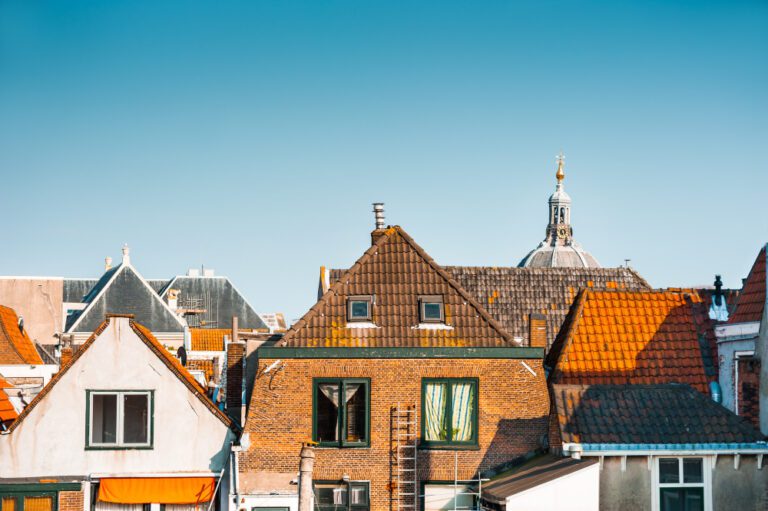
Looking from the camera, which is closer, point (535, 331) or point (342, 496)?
point (342, 496)

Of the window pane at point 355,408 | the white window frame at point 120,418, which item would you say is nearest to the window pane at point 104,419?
the white window frame at point 120,418

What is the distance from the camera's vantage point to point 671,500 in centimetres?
2370

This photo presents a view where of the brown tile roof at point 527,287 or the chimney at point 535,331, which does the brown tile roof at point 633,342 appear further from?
the brown tile roof at point 527,287

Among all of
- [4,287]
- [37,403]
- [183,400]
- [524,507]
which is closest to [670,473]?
[524,507]

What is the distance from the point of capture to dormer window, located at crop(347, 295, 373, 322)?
92.0 feet

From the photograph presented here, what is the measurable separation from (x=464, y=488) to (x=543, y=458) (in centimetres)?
217

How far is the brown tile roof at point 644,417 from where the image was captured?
24.3 m

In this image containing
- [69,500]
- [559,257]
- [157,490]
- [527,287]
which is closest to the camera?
[69,500]

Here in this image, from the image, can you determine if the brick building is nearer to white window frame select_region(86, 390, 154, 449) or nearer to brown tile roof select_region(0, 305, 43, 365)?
white window frame select_region(86, 390, 154, 449)

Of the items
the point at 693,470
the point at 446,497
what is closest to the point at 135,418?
the point at 446,497

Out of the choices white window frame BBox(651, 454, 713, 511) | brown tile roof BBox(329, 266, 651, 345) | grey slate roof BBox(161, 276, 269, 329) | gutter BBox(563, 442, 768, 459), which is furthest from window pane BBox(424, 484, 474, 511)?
grey slate roof BBox(161, 276, 269, 329)

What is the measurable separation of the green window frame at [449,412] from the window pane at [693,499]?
5142mm

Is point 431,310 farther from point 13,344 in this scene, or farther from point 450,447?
point 13,344

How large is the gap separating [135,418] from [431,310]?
24.7 feet
